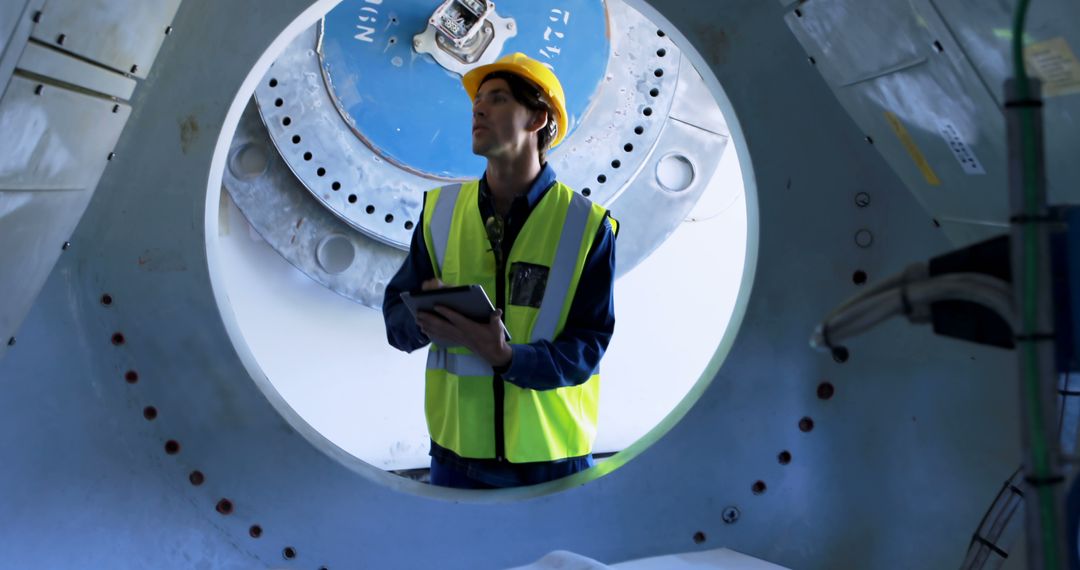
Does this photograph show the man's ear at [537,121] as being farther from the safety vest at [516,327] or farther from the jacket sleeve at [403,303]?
the jacket sleeve at [403,303]

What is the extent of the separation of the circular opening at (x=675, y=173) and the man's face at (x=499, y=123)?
1347mm

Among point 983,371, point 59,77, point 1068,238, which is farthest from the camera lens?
point 983,371

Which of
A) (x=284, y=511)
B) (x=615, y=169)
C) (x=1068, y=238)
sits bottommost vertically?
(x=284, y=511)

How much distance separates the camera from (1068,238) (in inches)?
37.1

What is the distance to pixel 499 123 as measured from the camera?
2367 mm

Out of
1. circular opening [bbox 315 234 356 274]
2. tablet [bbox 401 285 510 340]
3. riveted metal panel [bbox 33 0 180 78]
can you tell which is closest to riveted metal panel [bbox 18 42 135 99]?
riveted metal panel [bbox 33 0 180 78]

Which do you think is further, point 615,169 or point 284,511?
point 615,169

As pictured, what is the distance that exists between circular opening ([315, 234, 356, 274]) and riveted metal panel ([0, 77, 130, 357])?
1.46m

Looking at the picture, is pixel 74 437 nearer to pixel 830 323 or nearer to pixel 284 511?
pixel 284 511

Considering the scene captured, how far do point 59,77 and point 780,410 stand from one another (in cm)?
148

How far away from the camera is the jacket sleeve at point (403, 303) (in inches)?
89.6

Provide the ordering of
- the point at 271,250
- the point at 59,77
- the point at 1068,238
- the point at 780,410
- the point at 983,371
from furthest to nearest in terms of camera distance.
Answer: the point at 271,250 → the point at 780,410 → the point at 983,371 → the point at 59,77 → the point at 1068,238

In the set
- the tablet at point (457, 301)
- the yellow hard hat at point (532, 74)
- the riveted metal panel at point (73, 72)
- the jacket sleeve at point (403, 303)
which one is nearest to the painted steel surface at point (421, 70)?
the yellow hard hat at point (532, 74)

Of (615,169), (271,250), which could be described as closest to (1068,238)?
(615,169)
